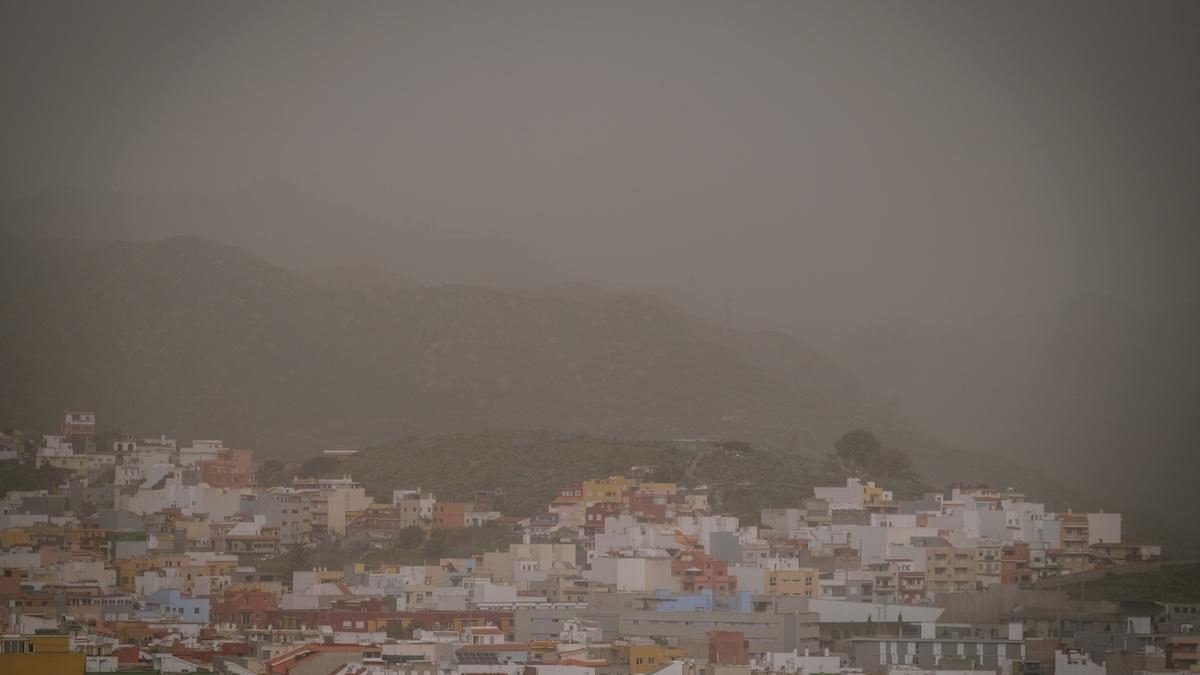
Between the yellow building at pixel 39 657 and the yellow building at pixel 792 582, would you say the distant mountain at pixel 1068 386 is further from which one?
the yellow building at pixel 39 657

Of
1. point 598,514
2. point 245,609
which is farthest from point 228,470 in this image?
point 245,609

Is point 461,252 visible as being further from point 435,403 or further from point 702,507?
point 702,507

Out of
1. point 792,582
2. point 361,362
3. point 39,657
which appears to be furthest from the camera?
point 361,362

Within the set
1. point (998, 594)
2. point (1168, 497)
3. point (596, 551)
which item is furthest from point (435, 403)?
point (998, 594)

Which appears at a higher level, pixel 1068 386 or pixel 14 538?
pixel 1068 386

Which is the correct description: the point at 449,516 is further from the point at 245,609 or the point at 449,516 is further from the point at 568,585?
the point at 245,609

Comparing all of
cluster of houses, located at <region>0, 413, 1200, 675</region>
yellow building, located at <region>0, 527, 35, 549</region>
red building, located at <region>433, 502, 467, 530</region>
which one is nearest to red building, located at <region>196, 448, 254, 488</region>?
cluster of houses, located at <region>0, 413, 1200, 675</region>
